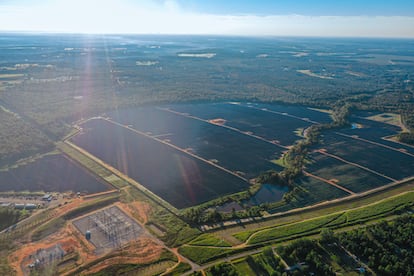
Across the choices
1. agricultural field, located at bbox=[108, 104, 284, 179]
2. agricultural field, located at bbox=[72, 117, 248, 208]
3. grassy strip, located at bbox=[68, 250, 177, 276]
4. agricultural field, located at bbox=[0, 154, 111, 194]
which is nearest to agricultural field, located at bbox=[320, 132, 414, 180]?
agricultural field, located at bbox=[108, 104, 284, 179]

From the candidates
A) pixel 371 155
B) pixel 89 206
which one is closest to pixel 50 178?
pixel 89 206

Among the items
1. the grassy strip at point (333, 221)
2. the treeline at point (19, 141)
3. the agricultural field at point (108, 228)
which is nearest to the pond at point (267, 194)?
the grassy strip at point (333, 221)

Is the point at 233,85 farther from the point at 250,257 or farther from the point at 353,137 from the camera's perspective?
the point at 250,257

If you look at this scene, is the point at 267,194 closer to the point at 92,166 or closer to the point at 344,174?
the point at 344,174

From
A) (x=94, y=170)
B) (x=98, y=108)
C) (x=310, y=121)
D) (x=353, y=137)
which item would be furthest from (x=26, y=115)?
(x=353, y=137)

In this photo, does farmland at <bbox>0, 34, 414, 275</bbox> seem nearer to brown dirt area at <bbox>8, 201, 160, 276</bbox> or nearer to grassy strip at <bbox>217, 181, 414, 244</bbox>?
brown dirt area at <bbox>8, 201, 160, 276</bbox>
